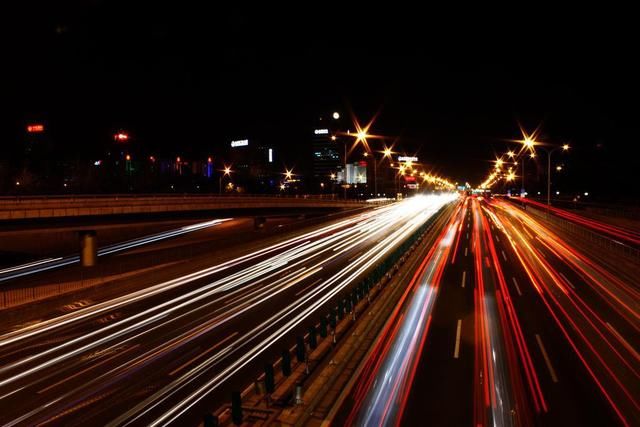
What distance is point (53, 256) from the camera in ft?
152

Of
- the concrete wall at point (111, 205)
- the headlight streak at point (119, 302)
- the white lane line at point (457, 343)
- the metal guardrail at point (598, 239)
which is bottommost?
the headlight streak at point (119, 302)

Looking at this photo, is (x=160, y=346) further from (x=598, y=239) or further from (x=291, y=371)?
(x=598, y=239)

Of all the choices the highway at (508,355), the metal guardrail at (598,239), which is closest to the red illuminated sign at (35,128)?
the metal guardrail at (598,239)

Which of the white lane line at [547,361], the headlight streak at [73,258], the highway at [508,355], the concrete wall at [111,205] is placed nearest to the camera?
the highway at [508,355]

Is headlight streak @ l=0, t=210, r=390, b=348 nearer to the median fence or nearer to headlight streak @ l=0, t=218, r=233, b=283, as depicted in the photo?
the median fence

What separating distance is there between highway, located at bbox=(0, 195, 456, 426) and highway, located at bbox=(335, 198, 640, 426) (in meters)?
3.92

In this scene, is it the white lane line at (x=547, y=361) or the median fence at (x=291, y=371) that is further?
the white lane line at (x=547, y=361)

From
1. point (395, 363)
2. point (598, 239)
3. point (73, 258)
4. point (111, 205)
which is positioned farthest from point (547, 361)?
point (73, 258)

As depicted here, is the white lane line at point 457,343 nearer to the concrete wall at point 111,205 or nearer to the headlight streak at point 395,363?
A: the headlight streak at point 395,363

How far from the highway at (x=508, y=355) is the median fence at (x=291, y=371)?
1.47 meters

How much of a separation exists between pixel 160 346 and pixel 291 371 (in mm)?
5756

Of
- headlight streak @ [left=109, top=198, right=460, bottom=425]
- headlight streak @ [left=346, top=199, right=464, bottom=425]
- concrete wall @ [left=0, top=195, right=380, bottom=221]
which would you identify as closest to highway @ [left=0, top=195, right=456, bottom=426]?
headlight streak @ [left=109, top=198, right=460, bottom=425]

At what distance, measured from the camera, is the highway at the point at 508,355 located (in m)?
11.6

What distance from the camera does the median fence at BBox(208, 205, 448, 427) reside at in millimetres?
10852
